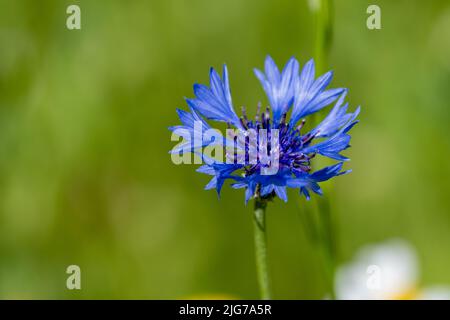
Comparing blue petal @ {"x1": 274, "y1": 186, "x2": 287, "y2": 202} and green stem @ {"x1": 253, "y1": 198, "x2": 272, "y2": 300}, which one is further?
green stem @ {"x1": 253, "y1": 198, "x2": 272, "y2": 300}

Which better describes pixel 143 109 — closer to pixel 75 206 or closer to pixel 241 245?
pixel 75 206

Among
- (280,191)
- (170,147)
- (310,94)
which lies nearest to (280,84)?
(310,94)

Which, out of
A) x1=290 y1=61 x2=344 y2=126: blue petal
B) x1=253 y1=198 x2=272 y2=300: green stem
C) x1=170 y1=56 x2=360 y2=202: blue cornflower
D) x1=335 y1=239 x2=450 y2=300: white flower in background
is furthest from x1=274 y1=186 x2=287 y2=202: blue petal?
x1=335 y1=239 x2=450 y2=300: white flower in background

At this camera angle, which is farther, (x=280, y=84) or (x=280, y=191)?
(x=280, y=84)

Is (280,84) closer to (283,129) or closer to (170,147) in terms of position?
(283,129)

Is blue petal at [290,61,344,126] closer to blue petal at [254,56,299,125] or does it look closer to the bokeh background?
blue petal at [254,56,299,125]
